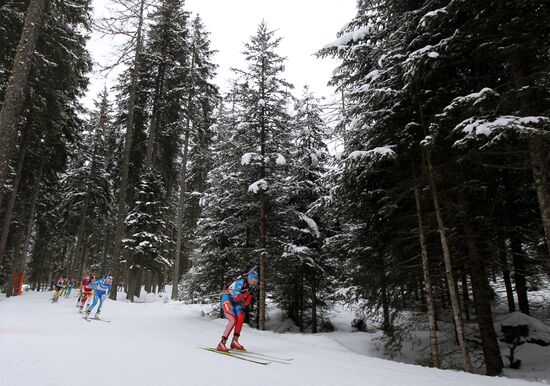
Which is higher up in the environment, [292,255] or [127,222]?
[127,222]

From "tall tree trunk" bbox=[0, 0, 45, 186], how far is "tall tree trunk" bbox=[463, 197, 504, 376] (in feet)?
45.4

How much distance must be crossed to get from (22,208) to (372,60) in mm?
29983

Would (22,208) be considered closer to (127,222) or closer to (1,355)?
(127,222)

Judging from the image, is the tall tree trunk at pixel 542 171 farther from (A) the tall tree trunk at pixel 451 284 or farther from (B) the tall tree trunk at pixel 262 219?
(B) the tall tree trunk at pixel 262 219

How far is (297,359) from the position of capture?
295 inches

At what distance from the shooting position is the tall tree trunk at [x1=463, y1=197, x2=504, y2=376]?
8.57m

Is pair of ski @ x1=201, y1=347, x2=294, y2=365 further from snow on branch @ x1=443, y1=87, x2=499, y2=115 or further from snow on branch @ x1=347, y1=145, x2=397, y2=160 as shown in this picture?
snow on branch @ x1=443, y1=87, x2=499, y2=115

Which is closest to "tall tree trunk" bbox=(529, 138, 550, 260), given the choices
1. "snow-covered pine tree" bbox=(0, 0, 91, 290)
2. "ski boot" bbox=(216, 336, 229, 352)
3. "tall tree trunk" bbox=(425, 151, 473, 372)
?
"tall tree trunk" bbox=(425, 151, 473, 372)

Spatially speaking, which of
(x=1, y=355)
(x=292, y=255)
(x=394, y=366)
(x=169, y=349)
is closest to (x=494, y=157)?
(x=394, y=366)

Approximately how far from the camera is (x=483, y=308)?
891 cm

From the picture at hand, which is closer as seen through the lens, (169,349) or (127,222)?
(169,349)

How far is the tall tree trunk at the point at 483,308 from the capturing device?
28.1 feet

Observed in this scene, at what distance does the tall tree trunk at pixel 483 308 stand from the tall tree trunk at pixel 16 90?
13839 mm

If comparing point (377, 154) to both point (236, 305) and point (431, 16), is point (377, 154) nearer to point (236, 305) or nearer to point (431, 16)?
point (431, 16)
